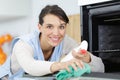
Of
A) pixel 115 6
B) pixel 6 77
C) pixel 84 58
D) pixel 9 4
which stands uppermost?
pixel 9 4

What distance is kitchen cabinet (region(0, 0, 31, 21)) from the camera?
210 cm

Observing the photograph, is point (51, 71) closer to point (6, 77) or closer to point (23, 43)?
point (23, 43)

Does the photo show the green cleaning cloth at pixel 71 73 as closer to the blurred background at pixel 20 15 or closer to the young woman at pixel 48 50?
the young woman at pixel 48 50

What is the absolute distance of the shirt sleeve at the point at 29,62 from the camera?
0.75m

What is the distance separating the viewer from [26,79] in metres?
0.75

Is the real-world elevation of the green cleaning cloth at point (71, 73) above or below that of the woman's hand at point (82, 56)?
below

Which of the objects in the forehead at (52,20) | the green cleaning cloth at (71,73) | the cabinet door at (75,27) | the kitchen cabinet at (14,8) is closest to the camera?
the green cleaning cloth at (71,73)

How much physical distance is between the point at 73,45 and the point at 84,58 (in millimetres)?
305

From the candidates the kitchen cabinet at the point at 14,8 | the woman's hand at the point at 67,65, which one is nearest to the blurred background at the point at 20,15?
the kitchen cabinet at the point at 14,8

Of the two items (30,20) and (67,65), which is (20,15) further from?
(67,65)

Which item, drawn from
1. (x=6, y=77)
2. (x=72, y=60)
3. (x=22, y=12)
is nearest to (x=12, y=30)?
(x=22, y=12)

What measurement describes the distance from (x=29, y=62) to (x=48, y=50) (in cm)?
26

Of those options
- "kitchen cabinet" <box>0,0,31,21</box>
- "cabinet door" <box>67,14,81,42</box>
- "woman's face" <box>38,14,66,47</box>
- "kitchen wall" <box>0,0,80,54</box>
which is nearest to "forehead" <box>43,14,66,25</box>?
"woman's face" <box>38,14,66,47</box>

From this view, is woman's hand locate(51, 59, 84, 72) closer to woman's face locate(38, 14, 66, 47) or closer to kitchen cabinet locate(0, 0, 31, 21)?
woman's face locate(38, 14, 66, 47)
